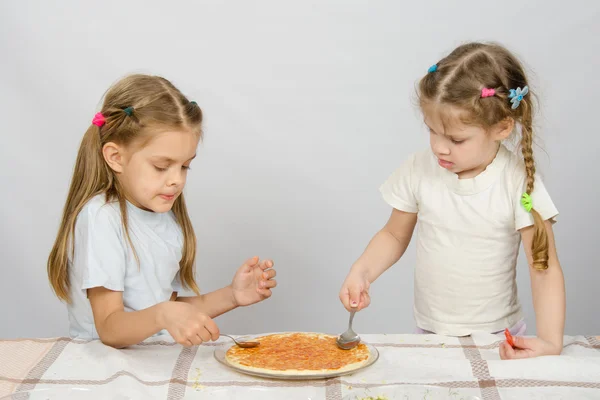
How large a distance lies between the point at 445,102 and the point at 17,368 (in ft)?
3.26

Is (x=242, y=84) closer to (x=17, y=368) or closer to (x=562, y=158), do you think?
(x=562, y=158)

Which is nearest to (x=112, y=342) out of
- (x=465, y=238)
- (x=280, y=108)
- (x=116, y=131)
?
(x=116, y=131)

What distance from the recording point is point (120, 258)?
1846 mm

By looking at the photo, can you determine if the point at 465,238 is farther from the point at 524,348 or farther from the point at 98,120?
the point at 98,120

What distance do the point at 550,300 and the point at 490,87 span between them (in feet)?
1.51

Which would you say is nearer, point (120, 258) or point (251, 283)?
point (120, 258)

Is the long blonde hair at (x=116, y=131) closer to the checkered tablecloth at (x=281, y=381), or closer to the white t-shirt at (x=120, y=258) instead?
the white t-shirt at (x=120, y=258)

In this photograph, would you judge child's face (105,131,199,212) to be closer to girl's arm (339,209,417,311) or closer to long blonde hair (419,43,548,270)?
girl's arm (339,209,417,311)

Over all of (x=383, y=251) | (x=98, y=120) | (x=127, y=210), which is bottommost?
(x=383, y=251)

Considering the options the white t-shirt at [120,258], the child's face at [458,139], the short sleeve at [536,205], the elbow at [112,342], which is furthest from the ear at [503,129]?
the elbow at [112,342]

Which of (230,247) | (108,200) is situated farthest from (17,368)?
(230,247)

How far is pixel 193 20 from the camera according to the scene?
9.44ft

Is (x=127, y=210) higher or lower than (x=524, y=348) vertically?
higher

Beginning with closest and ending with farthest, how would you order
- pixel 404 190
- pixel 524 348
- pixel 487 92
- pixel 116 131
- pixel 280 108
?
1. pixel 524 348
2. pixel 487 92
3. pixel 116 131
4. pixel 404 190
5. pixel 280 108
